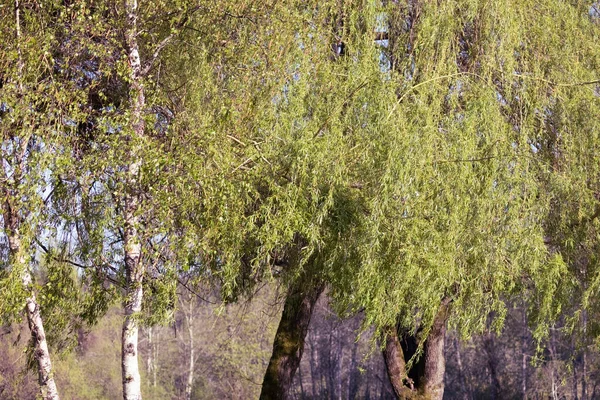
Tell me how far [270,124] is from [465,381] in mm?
31165

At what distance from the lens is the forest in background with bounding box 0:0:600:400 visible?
873 cm

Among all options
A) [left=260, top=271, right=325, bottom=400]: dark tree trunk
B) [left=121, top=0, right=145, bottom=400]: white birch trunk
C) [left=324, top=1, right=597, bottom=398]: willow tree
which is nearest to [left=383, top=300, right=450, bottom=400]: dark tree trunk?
[left=260, top=271, right=325, bottom=400]: dark tree trunk

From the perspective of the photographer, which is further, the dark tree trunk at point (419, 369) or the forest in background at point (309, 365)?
the forest in background at point (309, 365)

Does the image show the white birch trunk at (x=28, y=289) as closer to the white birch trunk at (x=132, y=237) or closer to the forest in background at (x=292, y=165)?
the forest in background at (x=292, y=165)

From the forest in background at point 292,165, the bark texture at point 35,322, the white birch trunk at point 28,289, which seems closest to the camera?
the white birch trunk at point 28,289

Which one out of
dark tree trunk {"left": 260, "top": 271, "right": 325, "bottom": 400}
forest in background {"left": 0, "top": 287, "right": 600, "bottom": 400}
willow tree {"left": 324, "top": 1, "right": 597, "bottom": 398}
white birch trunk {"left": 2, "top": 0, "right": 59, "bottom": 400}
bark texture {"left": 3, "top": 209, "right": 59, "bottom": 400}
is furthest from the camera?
forest in background {"left": 0, "top": 287, "right": 600, "bottom": 400}

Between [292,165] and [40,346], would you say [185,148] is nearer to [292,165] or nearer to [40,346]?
[292,165]

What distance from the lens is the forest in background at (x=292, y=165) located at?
344 inches

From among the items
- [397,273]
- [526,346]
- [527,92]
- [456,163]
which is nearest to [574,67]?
[527,92]

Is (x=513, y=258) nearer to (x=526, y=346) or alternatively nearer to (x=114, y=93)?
(x=114, y=93)

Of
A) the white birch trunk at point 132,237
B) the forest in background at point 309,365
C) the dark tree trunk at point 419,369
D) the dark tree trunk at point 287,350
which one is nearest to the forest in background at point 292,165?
the white birch trunk at point 132,237

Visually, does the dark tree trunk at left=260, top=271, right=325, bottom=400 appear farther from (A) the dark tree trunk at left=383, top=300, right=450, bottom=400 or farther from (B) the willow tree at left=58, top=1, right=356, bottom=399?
(B) the willow tree at left=58, top=1, right=356, bottom=399

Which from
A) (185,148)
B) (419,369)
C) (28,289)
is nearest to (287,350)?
(419,369)

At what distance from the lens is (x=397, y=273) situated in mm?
9031
